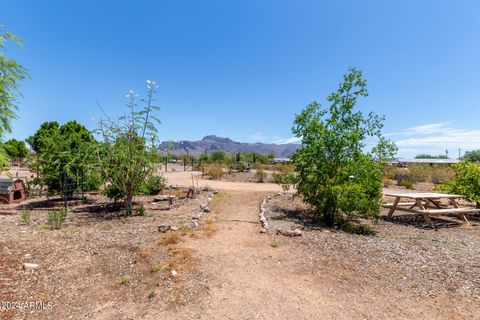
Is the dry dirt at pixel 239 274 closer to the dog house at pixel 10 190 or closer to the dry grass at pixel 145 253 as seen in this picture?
the dry grass at pixel 145 253

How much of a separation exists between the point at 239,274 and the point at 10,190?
11205 millimetres

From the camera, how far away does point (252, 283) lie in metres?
4.44

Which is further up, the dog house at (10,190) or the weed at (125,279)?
the dog house at (10,190)

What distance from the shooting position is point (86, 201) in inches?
465

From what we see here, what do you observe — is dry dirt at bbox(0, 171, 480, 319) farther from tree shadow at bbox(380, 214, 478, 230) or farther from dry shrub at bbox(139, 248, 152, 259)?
tree shadow at bbox(380, 214, 478, 230)

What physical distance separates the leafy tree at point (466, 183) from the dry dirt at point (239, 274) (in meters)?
3.22

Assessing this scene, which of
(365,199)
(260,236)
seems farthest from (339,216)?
(260,236)

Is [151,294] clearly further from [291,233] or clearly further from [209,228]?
[291,233]

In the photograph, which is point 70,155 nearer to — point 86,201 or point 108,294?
point 86,201

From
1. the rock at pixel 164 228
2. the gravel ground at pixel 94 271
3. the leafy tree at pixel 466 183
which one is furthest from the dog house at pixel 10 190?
the leafy tree at pixel 466 183

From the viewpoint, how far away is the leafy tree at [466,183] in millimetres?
9938

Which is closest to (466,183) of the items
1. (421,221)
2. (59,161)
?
(421,221)

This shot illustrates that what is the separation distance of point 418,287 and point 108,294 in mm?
4593

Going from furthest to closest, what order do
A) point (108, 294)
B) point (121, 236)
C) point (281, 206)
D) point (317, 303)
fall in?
point (281, 206)
point (121, 236)
point (108, 294)
point (317, 303)
